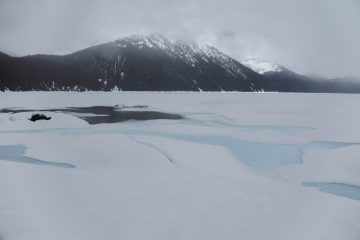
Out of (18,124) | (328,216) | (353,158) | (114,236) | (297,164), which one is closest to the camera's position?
(114,236)

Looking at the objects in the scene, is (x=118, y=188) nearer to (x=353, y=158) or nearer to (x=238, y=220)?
(x=238, y=220)

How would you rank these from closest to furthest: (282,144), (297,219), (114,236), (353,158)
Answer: (114,236) < (297,219) < (353,158) < (282,144)

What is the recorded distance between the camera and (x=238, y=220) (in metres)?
7.09

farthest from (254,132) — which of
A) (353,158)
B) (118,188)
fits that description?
(118,188)

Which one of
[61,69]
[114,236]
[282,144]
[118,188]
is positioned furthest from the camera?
[61,69]

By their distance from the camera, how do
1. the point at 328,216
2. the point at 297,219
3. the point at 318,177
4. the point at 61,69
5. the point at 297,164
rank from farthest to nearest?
the point at 61,69 < the point at 297,164 < the point at 318,177 < the point at 328,216 < the point at 297,219

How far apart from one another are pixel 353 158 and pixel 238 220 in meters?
9.43

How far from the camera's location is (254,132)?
74.1 feet

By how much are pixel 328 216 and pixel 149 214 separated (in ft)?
12.7

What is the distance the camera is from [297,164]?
13180 millimetres

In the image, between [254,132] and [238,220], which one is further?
[254,132]

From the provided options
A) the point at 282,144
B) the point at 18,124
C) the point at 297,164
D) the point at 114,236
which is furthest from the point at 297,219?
the point at 18,124

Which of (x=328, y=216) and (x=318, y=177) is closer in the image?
(x=328, y=216)

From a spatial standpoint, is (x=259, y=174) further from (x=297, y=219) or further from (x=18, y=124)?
(x=18, y=124)
